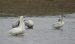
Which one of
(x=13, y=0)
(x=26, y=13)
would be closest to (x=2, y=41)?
(x=26, y=13)

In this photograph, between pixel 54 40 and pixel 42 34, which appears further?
pixel 42 34

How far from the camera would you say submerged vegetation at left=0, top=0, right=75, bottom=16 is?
1715 cm

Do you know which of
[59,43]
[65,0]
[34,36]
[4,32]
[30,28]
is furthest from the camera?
[65,0]

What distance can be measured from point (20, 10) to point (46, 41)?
9.09 m

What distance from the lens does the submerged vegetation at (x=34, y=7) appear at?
17.2 meters

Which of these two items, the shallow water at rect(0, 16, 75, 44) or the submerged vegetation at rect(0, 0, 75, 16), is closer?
the shallow water at rect(0, 16, 75, 44)

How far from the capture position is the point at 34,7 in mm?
17672

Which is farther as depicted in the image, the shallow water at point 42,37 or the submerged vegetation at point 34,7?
the submerged vegetation at point 34,7

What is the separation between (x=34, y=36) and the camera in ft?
29.8

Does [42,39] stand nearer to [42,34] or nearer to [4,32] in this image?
[42,34]

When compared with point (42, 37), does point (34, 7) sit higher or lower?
lower

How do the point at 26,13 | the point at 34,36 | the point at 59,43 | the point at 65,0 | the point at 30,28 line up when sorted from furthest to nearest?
1. the point at 65,0
2. the point at 26,13
3. the point at 30,28
4. the point at 34,36
5. the point at 59,43

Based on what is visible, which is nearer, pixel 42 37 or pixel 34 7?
pixel 42 37

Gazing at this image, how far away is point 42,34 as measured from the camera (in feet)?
30.9
